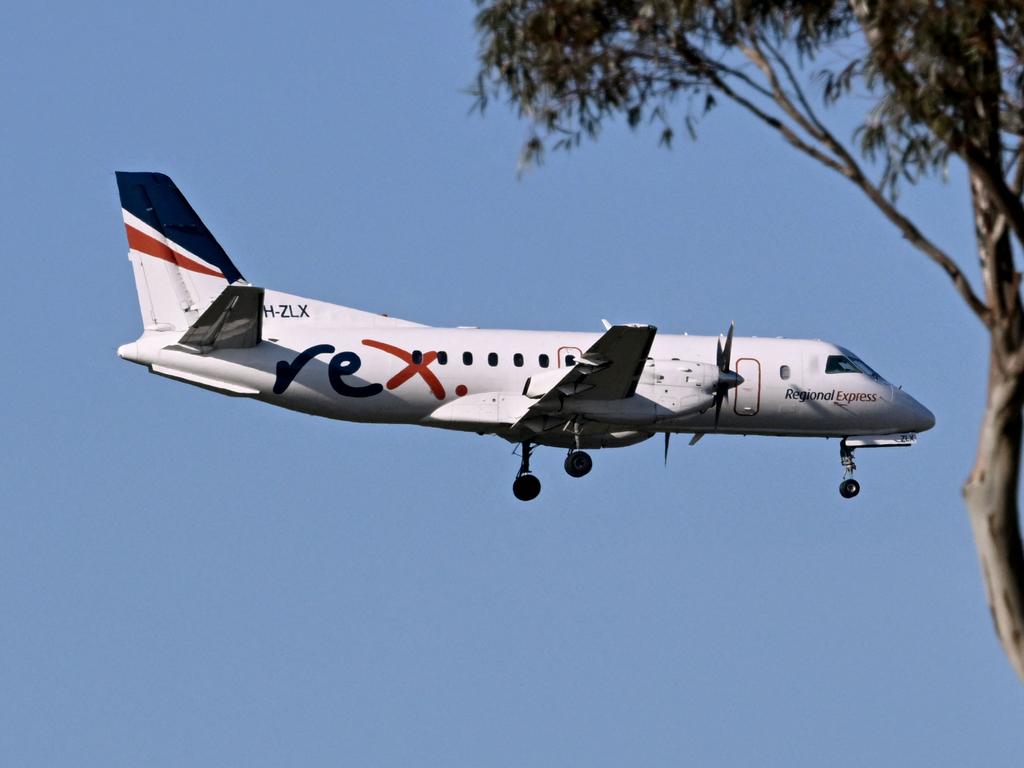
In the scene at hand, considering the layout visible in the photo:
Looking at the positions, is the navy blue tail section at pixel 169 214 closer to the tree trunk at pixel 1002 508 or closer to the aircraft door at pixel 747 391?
the aircraft door at pixel 747 391

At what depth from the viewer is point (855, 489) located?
3800 cm

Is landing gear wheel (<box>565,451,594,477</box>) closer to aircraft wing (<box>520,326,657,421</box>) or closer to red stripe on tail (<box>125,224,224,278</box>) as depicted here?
aircraft wing (<box>520,326,657,421</box>)

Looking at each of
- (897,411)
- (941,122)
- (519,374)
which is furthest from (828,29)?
(897,411)

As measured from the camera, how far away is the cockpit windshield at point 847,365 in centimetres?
3778

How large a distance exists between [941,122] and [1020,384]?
3050mm

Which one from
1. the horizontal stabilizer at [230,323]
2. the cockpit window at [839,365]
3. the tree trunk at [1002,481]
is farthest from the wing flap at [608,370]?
the tree trunk at [1002,481]

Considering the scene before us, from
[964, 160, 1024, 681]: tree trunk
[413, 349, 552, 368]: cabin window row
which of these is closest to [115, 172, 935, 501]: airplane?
[413, 349, 552, 368]: cabin window row

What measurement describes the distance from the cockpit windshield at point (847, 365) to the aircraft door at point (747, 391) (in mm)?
1887

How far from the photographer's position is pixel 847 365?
38000 mm

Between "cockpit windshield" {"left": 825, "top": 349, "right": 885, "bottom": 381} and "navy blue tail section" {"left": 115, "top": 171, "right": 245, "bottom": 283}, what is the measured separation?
13182 mm

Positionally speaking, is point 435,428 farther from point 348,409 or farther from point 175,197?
point 175,197

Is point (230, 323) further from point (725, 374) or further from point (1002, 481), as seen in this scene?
point (1002, 481)

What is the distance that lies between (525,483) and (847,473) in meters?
7.41

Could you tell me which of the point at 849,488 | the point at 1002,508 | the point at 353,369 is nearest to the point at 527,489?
the point at 353,369
